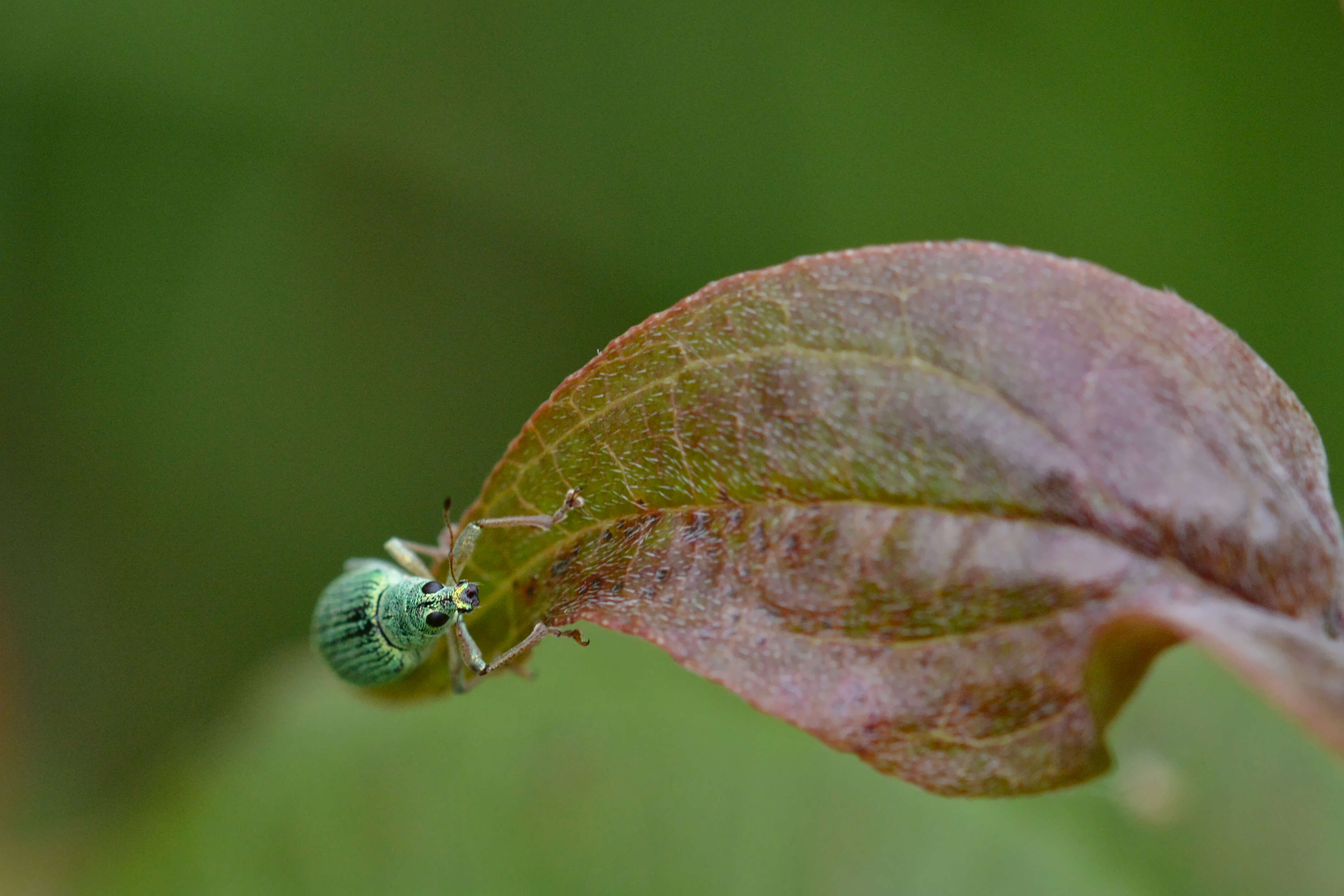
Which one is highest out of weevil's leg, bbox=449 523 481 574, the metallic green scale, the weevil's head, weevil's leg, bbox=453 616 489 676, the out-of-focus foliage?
weevil's leg, bbox=449 523 481 574

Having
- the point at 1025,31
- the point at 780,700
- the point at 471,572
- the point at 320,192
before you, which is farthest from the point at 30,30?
the point at 780,700

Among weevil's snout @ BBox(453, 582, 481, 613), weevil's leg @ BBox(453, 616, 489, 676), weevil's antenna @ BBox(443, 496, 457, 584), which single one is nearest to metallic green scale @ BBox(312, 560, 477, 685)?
weevil's snout @ BBox(453, 582, 481, 613)

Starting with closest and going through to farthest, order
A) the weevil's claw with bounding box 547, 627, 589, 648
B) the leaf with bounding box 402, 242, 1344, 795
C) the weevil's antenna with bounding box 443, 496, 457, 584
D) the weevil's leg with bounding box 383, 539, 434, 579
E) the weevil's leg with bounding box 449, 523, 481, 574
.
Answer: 1. the leaf with bounding box 402, 242, 1344, 795
2. the weevil's leg with bounding box 449, 523, 481, 574
3. the weevil's claw with bounding box 547, 627, 589, 648
4. the weevil's antenna with bounding box 443, 496, 457, 584
5. the weevil's leg with bounding box 383, 539, 434, 579

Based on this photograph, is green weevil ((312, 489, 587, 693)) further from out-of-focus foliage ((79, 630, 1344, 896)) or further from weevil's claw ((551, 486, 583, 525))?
weevil's claw ((551, 486, 583, 525))

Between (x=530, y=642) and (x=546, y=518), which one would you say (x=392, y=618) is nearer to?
(x=530, y=642)

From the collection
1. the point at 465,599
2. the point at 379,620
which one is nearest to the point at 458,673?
the point at 465,599

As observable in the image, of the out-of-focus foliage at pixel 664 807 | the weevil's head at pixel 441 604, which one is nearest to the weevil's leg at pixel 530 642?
the weevil's head at pixel 441 604
